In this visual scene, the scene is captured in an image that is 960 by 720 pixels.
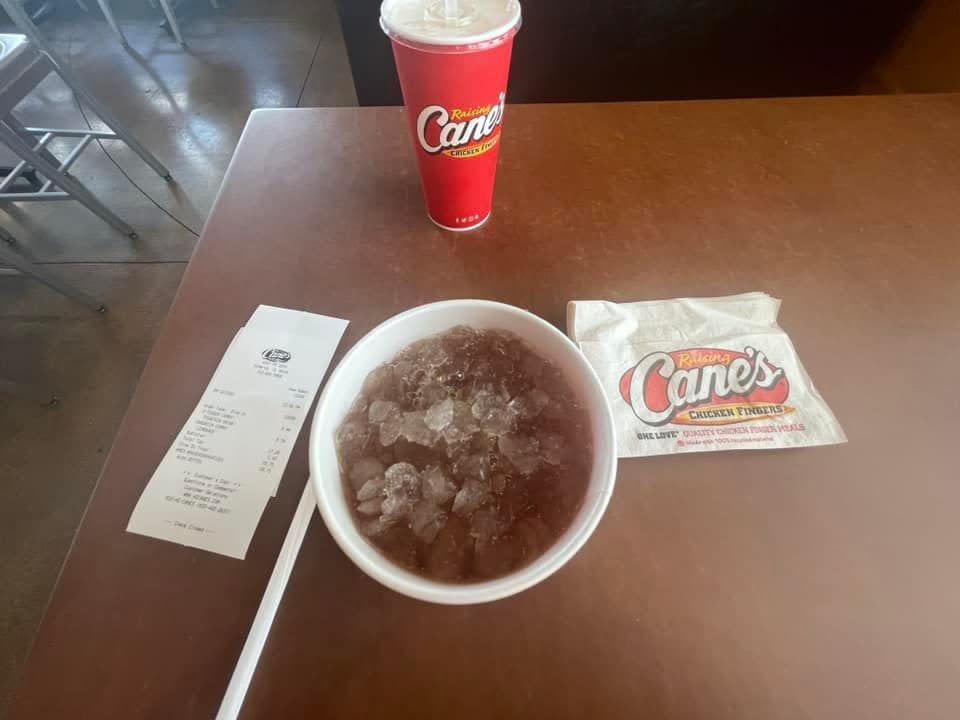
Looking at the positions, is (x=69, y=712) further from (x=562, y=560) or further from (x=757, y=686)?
(x=757, y=686)

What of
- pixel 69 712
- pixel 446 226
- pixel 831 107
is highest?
pixel 831 107

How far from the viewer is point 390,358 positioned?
48 cm

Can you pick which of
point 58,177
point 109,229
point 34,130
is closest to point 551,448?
point 58,177

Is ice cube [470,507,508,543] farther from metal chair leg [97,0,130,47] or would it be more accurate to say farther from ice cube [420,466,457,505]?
metal chair leg [97,0,130,47]

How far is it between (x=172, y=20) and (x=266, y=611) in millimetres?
2955

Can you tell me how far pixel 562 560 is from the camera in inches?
13.8

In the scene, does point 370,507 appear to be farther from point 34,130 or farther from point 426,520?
point 34,130

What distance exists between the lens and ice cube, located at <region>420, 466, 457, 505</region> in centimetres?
42

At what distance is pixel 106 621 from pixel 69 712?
6 centimetres

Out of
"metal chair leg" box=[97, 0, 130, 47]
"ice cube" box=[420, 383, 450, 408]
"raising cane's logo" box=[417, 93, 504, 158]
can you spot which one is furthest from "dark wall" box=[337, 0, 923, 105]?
"metal chair leg" box=[97, 0, 130, 47]

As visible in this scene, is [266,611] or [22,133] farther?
[22,133]

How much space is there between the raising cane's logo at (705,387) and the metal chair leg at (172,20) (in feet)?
9.51

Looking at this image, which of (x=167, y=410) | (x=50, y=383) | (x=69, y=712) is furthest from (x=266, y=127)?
(x=50, y=383)

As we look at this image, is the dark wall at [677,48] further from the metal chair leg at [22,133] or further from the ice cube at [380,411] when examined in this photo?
the ice cube at [380,411]
